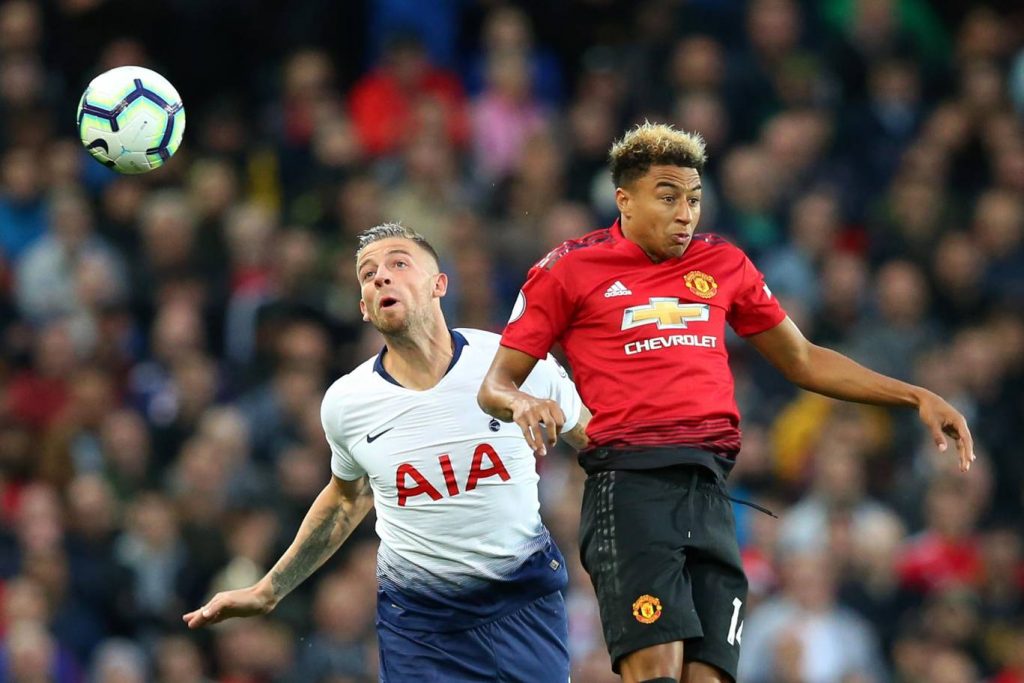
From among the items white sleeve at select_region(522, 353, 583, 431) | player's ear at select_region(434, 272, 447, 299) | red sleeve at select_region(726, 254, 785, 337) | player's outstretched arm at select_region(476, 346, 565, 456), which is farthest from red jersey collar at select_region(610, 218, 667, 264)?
player's ear at select_region(434, 272, 447, 299)

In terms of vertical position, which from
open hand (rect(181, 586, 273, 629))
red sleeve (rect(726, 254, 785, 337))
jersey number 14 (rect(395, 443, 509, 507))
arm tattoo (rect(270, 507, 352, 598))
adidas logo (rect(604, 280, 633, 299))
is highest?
adidas logo (rect(604, 280, 633, 299))

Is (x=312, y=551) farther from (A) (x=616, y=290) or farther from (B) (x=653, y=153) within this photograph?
(B) (x=653, y=153)

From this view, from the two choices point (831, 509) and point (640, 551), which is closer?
point (640, 551)

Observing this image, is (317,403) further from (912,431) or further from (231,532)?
(912,431)

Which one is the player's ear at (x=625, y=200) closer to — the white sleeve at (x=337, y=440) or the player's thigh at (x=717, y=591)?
the player's thigh at (x=717, y=591)

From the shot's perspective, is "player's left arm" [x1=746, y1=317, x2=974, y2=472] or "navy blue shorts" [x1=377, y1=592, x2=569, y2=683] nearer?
"player's left arm" [x1=746, y1=317, x2=974, y2=472]

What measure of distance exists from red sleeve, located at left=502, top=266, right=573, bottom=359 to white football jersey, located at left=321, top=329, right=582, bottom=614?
627 mm

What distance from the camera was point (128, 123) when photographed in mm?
7637

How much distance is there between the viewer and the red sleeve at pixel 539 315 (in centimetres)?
634

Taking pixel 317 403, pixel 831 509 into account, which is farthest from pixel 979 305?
pixel 317 403

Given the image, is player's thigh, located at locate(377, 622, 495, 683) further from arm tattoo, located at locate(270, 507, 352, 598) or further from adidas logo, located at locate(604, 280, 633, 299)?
adidas logo, located at locate(604, 280, 633, 299)

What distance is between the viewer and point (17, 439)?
12117 mm

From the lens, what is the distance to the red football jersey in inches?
250

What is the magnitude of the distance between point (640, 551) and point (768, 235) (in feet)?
22.5
